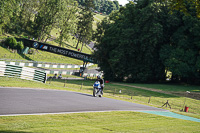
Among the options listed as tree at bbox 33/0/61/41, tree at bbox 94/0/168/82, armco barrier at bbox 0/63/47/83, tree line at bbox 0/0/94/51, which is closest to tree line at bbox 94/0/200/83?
tree at bbox 94/0/168/82

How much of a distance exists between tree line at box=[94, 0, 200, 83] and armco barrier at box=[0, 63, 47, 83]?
2065 cm

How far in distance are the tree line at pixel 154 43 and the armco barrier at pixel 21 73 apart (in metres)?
20.7

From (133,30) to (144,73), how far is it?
8162 mm

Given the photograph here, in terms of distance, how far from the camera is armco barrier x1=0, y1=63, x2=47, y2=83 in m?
25.5

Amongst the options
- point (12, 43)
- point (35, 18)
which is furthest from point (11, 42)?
point (35, 18)

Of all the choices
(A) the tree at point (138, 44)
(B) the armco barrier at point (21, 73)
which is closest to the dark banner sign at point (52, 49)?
(A) the tree at point (138, 44)

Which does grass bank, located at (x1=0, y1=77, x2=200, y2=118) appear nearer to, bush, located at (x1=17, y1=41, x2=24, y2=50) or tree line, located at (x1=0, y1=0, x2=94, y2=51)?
bush, located at (x1=17, y1=41, x2=24, y2=50)

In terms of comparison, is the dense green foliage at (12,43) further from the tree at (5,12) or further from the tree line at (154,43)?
the tree line at (154,43)

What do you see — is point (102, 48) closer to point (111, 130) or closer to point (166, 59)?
point (166, 59)

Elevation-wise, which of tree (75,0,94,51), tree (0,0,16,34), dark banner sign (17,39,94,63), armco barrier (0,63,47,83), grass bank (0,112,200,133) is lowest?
grass bank (0,112,200,133)

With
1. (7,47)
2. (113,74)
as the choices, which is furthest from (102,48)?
(7,47)

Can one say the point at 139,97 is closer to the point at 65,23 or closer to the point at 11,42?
the point at 11,42

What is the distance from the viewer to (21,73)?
27.4 metres

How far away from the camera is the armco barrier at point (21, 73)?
25.5 m
